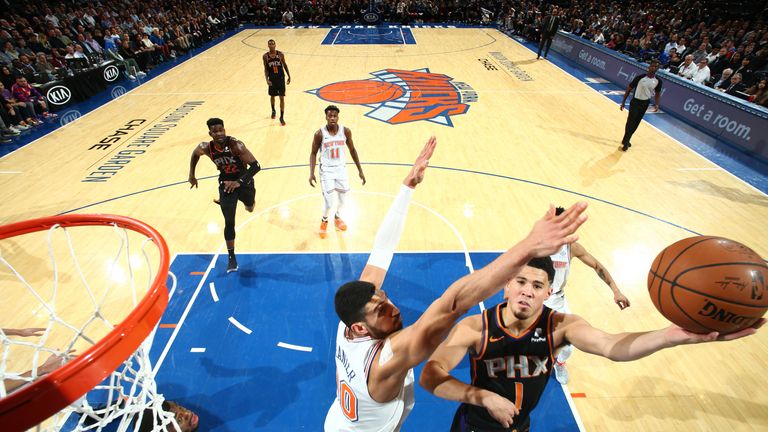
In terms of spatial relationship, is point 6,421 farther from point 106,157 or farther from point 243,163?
point 106,157

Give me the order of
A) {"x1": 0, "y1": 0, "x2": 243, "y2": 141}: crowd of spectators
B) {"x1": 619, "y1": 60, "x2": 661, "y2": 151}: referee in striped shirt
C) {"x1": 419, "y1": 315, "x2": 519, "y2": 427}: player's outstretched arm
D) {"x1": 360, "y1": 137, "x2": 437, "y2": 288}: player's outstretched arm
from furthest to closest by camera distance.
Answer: {"x1": 0, "y1": 0, "x2": 243, "y2": 141}: crowd of spectators, {"x1": 619, "y1": 60, "x2": 661, "y2": 151}: referee in striped shirt, {"x1": 360, "y1": 137, "x2": 437, "y2": 288}: player's outstretched arm, {"x1": 419, "y1": 315, "x2": 519, "y2": 427}: player's outstretched arm

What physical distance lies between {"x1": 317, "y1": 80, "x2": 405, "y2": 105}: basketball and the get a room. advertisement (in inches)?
298

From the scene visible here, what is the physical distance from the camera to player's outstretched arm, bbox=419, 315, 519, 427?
7.22 feet

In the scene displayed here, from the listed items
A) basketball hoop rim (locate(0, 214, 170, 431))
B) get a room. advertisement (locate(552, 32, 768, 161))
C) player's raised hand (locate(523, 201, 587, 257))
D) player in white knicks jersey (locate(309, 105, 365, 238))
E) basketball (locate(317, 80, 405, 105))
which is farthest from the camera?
basketball (locate(317, 80, 405, 105))

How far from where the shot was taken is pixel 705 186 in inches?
304

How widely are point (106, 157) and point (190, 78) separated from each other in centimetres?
670

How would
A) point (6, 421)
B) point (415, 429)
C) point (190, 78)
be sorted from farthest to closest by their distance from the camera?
point (190, 78), point (415, 429), point (6, 421)

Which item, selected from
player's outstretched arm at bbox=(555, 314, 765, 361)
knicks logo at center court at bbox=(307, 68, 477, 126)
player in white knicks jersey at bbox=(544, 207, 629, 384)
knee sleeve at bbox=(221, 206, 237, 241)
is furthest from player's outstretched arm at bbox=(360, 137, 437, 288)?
knicks logo at center court at bbox=(307, 68, 477, 126)

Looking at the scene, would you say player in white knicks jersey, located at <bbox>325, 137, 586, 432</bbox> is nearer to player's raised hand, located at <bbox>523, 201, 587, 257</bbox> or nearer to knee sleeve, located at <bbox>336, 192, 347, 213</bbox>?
player's raised hand, located at <bbox>523, 201, 587, 257</bbox>

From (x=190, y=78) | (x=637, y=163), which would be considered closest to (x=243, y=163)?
(x=637, y=163)

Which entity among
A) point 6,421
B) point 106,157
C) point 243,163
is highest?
point 6,421

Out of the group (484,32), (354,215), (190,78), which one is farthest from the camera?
(484,32)

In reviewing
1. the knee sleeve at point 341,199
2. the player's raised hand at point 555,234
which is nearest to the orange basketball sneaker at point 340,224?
the knee sleeve at point 341,199

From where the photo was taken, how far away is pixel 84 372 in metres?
1.88
